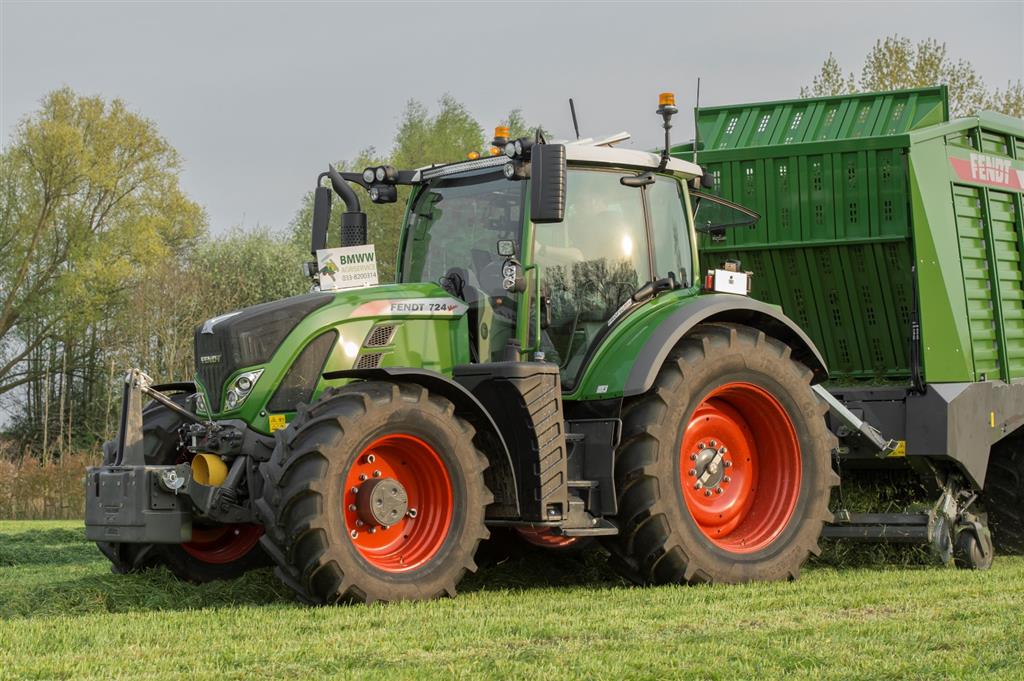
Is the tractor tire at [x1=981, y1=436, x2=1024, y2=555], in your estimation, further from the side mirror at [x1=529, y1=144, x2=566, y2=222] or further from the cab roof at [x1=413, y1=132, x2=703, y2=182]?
the side mirror at [x1=529, y1=144, x2=566, y2=222]

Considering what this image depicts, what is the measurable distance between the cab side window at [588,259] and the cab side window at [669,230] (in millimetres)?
113

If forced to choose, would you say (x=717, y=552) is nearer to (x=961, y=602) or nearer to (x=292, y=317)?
(x=961, y=602)

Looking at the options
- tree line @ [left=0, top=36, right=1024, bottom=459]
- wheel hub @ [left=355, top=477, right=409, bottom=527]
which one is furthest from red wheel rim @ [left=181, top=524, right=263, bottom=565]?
tree line @ [left=0, top=36, right=1024, bottom=459]

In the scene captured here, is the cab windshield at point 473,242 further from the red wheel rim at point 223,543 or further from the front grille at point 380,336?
the red wheel rim at point 223,543

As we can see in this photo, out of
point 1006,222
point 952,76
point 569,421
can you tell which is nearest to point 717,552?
point 569,421

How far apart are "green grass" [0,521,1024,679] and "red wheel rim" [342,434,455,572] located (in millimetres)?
356

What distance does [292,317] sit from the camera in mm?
7328

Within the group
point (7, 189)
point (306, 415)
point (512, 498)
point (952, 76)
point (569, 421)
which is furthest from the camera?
point (7, 189)

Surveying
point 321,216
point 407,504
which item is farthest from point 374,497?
point 321,216

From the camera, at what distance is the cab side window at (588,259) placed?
7926 millimetres

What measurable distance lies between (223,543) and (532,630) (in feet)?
9.67

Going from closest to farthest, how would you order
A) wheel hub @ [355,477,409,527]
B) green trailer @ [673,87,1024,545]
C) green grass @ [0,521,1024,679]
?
green grass @ [0,521,1024,679], wheel hub @ [355,477,409,527], green trailer @ [673,87,1024,545]

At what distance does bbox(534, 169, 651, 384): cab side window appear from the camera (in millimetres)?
7926

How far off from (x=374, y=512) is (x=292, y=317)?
4.03 feet
